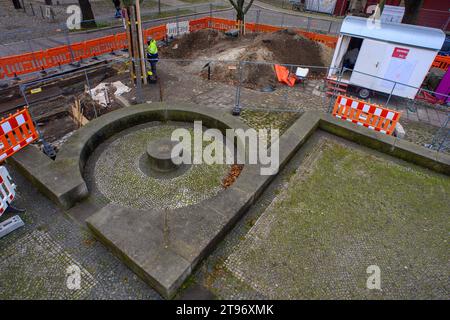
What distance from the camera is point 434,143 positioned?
9500 millimetres

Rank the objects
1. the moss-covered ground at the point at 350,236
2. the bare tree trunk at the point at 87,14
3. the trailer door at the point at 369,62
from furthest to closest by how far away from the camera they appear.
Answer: the bare tree trunk at the point at 87,14
the trailer door at the point at 369,62
the moss-covered ground at the point at 350,236

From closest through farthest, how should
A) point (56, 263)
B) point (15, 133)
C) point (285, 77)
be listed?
point (56, 263)
point (15, 133)
point (285, 77)

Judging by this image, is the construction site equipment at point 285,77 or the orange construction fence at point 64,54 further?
the construction site equipment at point 285,77

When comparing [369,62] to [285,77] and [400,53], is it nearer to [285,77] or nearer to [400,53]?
[400,53]

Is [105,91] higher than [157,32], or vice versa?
[157,32]

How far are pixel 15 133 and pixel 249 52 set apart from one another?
10.9 meters

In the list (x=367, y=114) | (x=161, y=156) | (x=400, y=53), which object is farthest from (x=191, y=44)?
(x=161, y=156)

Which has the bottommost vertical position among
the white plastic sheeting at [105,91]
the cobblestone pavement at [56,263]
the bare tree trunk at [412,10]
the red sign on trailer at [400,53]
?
the cobblestone pavement at [56,263]

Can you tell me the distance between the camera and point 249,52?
1423 centimetres

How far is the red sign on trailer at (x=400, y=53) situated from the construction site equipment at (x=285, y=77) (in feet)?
13.5

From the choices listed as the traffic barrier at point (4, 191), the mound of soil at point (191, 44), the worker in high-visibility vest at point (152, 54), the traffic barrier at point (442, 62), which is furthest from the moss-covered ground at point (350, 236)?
the mound of soil at point (191, 44)

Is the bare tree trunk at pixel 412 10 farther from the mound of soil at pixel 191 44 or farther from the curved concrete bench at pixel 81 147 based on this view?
the curved concrete bench at pixel 81 147

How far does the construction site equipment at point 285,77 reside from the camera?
13023 millimetres

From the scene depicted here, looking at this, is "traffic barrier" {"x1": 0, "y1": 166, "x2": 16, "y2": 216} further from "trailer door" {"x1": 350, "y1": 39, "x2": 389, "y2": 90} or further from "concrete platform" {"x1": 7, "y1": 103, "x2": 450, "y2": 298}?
"trailer door" {"x1": 350, "y1": 39, "x2": 389, "y2": 90}
